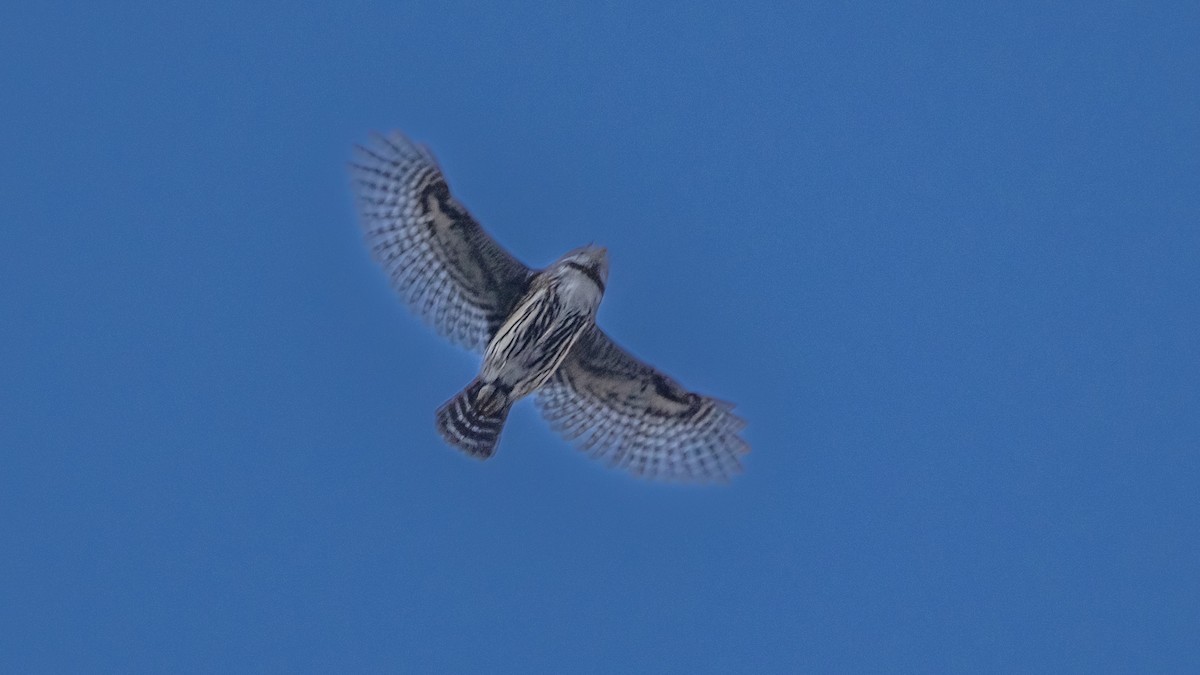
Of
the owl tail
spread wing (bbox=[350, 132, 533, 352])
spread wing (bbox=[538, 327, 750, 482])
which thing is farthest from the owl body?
spread wing (bbox=[538, 327, 750, 482])

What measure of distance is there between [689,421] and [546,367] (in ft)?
4.90

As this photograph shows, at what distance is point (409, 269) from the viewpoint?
13.7 meters

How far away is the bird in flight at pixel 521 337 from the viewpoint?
13.5 meters

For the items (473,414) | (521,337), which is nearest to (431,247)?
(521,337)

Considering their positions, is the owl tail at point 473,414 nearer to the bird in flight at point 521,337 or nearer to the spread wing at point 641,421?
the bird in flight at point 521,337

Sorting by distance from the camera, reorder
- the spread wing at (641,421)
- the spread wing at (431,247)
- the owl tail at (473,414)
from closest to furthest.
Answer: the spread wing at (431,247), the owl tail at (473,414), the spread wing at (641,421)

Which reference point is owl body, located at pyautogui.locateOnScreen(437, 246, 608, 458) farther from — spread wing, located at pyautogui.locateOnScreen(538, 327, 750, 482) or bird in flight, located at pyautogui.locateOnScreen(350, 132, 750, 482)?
spread wing, located at pyautogui.locateOnScreen(538, 327, 750, 482)

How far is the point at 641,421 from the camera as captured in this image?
14.3 m

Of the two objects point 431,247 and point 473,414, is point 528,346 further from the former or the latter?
point 431,247

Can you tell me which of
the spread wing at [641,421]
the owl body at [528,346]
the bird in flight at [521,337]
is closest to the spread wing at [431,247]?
the bird in flight at [521,337]

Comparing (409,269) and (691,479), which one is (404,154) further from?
(691,479)

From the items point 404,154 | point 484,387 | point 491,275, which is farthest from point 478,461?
point 404,154

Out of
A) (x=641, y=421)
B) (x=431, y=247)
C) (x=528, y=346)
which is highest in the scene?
(x=641, y=421)

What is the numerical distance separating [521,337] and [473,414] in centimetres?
86
